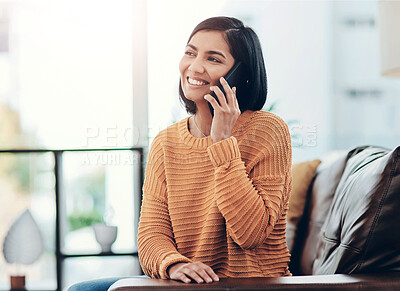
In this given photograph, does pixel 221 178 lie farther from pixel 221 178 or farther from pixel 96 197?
pixel 96 197

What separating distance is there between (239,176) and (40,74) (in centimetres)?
205

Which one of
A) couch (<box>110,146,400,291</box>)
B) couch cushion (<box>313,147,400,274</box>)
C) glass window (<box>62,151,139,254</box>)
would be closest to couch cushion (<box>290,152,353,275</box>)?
couch (<box>110,146,400,291</box>)

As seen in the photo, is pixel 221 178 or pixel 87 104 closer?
pixel 221 178

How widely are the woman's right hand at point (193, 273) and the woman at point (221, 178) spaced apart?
0.05 feet

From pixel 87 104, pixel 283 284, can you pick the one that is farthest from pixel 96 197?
pixel 283 284

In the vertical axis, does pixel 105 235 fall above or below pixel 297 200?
below

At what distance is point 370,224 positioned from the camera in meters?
1.13

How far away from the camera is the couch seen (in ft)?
3.22

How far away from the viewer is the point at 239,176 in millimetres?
1092

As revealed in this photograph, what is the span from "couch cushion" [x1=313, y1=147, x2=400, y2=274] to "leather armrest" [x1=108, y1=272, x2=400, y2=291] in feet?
0.28

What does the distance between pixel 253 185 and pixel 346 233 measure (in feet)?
0.95

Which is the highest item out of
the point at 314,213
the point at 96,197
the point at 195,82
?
the point at 195,82

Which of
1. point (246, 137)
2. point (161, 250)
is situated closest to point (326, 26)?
point (246, 137)

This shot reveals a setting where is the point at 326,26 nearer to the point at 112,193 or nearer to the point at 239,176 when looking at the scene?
the point at 112,193
